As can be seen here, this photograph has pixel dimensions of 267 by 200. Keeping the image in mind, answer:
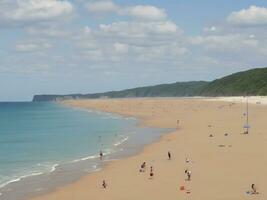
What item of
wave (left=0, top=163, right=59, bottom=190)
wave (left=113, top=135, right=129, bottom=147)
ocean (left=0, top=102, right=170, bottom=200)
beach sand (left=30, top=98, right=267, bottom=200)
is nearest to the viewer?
beach sand (left=30, top=98, right=267, bottom=200)

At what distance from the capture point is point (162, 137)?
57.2m

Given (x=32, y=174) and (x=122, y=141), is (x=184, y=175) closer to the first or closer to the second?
(x=32, y=174)

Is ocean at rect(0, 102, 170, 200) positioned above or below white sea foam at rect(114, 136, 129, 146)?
below

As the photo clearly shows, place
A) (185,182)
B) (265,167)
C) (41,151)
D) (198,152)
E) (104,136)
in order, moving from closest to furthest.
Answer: (185,182) → (265,167) → (198,152) → (41,151) → (104,136)

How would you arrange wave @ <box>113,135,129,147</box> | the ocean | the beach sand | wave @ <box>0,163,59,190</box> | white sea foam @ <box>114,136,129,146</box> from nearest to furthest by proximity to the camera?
the beach sand < the ocean < wave @ <box>0,163,59,190</box> < wave @ <box>113,135,129,147</box> < white sea foam @ <box>114,136,129,146</box>

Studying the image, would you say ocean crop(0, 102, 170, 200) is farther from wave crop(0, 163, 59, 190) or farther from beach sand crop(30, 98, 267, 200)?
beach sand crop(30, 98, 267, 200)

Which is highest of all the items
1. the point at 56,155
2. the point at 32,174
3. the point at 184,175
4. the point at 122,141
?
the point at 122,141

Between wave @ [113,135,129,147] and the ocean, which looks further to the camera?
wave @ [113,135,129,147]

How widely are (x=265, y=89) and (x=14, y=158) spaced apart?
5030 inches

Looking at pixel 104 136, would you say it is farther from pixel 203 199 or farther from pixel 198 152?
pixel 203 199

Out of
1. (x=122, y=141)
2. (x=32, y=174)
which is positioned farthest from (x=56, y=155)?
(x=122, y=141)

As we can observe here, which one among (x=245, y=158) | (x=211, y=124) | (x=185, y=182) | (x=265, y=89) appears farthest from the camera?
(x=265, y=89)

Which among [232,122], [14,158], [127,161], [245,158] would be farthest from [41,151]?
[232,122]

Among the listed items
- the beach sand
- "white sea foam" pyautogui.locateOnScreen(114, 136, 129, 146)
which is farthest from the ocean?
the beach sand
